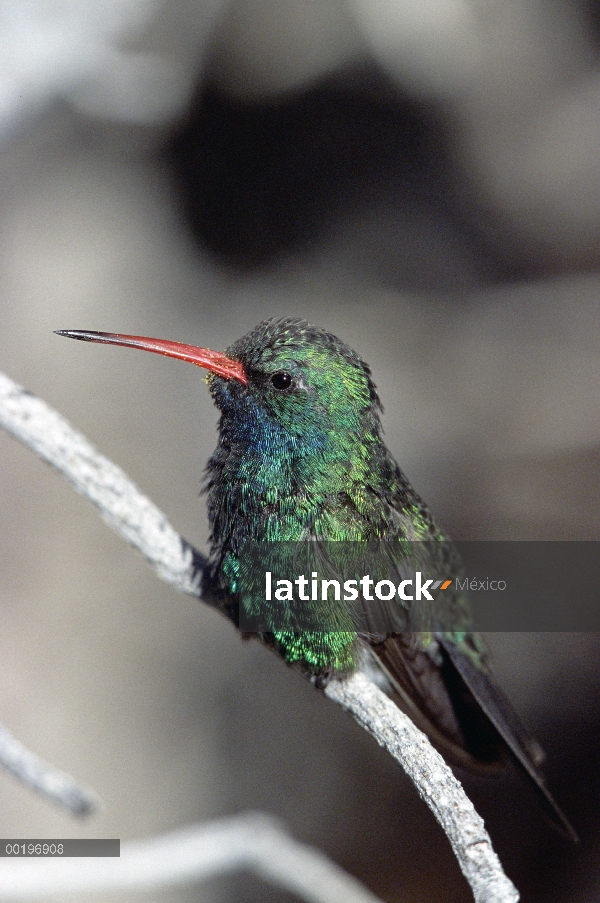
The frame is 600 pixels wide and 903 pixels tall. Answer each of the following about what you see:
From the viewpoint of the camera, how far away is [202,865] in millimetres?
1049

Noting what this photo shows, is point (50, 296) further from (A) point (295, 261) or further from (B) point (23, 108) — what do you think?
(A) point (295, 261)

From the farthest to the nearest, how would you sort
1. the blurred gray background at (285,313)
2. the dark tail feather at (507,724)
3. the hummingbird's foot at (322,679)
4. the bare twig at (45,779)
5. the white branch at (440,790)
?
the blurred gray background at (285,313) < the dark tail feather at (507,724) < the hummingbird's foot at (322,679) < the white branch at (440,790) < the bare twig at (45,779)

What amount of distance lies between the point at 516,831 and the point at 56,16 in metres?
1.91

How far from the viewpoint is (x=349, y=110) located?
164 centimetres

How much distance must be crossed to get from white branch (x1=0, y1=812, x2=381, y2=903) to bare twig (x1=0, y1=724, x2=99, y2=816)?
0.47 meters

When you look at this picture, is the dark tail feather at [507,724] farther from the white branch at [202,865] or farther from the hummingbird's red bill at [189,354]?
the hummingbird's red bill at [189,354]

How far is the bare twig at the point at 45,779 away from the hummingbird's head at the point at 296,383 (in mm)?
532

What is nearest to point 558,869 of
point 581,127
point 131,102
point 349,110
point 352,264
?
point 352,264

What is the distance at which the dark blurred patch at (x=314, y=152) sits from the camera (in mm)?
1639

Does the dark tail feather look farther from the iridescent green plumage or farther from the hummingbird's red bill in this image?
the hummingbird's red bill

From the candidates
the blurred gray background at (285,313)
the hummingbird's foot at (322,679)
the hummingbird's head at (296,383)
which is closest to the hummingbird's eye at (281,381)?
the hummingbird's head at (296,383)

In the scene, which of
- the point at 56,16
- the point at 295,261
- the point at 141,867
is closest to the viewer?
the point at 141,867

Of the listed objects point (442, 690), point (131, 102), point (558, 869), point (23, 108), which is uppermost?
point (131, 102)

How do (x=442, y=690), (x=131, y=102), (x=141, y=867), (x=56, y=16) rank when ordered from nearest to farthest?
1. (x=141, y=867)
2. (x=442, y=690)
3. (x=56, y=16)
4. (x=131, y=102)
